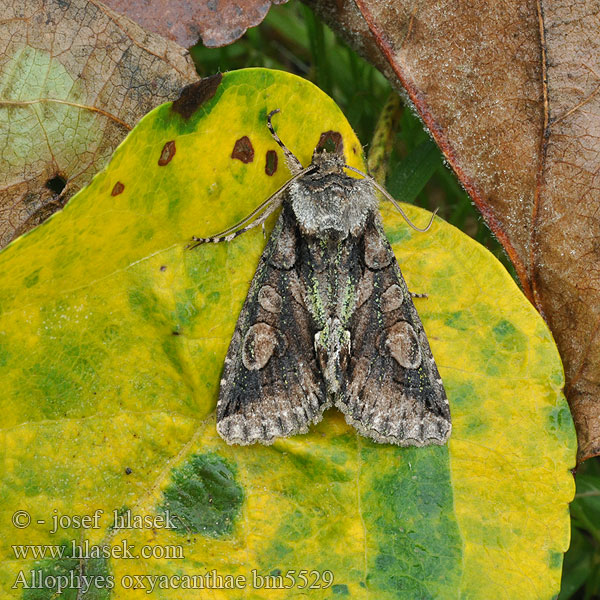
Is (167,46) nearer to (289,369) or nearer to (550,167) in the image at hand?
(289,369)

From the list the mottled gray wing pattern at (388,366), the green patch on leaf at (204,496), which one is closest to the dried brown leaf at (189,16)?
the mottled gray wing pattern at (388,366)

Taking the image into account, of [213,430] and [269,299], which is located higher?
[269,299]

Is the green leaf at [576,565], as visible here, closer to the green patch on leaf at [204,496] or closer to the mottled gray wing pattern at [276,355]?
the mottled gray wing pattern at [276,355]

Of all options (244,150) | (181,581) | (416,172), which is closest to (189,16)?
(244,150)

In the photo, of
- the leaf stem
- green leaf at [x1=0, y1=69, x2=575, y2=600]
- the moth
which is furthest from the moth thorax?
the leaf stem

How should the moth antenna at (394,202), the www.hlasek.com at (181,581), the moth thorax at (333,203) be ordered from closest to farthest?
the www.hlasek.com at (181,581) → the moth antenna at (394,202) → the moth thorax at (333,203)

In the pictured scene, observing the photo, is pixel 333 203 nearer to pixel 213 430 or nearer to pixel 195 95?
pixel 195 95
